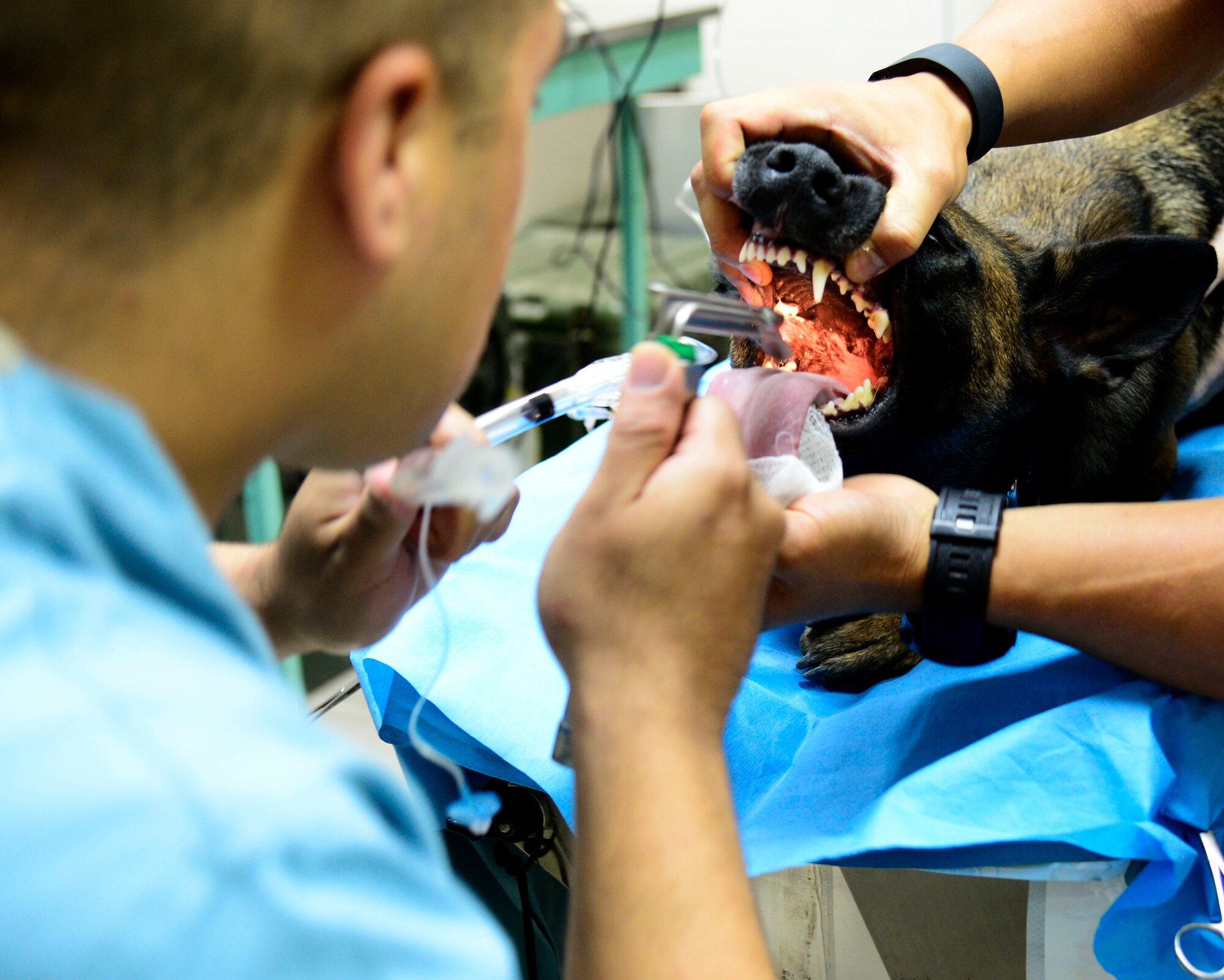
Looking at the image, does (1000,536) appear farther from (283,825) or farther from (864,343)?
(283,825)

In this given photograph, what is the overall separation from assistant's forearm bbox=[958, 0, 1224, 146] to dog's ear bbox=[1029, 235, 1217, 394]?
0.16 metres

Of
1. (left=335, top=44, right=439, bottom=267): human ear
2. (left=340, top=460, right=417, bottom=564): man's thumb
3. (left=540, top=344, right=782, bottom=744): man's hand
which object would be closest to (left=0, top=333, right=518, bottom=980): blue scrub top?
(left=335, top=44, right=439, bottom=267): human ear

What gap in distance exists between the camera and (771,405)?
104 centimetres

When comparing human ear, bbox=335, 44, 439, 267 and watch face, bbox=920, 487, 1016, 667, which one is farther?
watch face, bbox=920, 487, 1016, 667

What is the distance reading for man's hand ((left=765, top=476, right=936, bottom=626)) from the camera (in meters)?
0.92

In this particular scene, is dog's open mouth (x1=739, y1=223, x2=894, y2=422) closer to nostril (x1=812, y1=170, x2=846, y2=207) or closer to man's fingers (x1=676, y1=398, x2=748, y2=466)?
nostril (x1=812, y1=170, x2=846, y2=207)

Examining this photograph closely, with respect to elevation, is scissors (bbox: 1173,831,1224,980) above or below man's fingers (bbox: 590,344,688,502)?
below

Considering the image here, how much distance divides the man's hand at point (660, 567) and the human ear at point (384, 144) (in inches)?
9.4

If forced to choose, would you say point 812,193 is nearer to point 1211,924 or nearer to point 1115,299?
point 1115,299

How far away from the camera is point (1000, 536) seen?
0.98 meters

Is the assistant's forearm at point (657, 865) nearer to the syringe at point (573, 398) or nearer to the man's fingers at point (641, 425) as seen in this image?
the man's fingers at point (641, 425)

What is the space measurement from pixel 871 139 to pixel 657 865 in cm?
75

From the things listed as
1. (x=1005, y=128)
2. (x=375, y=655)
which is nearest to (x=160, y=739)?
(x=375, y=655)

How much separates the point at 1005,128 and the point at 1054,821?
75 cm
